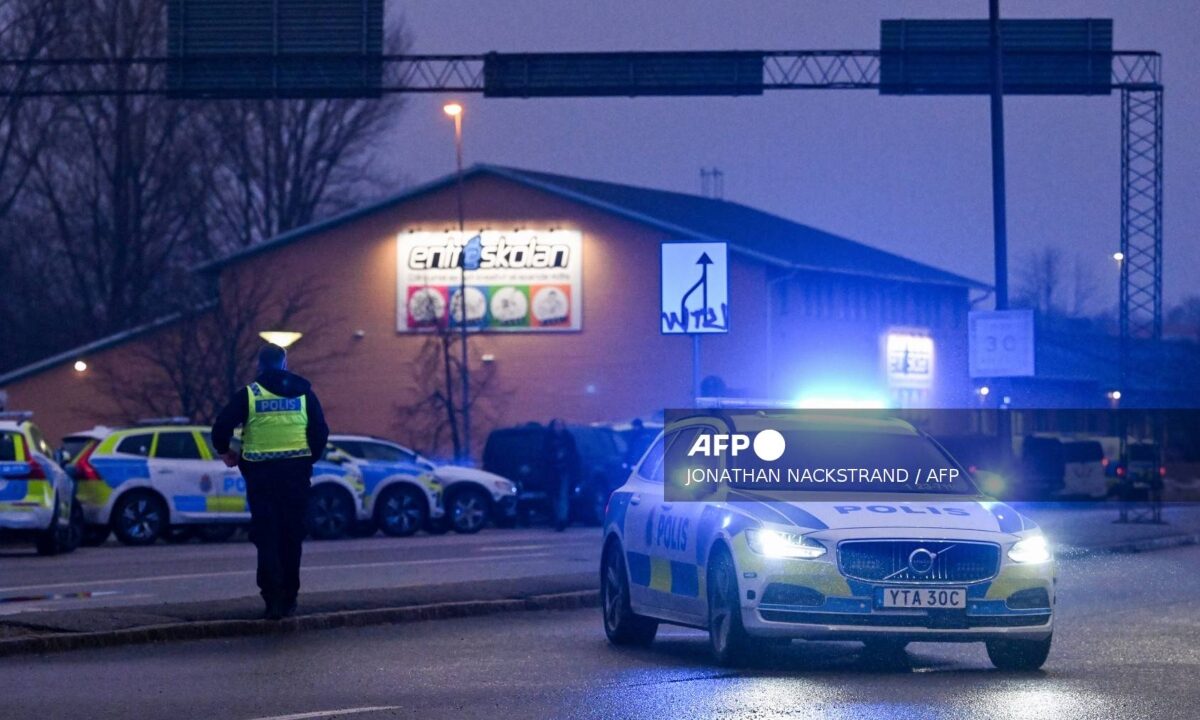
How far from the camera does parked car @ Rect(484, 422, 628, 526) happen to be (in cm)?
3488

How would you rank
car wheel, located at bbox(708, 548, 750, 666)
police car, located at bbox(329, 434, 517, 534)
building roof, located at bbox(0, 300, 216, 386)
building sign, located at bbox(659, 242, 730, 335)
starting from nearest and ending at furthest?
car wheel, located at bbox(708, 548, 750, 666)
building sign, located at bbox(659, 242, 730, 335)
police car, located at bbox(329, 434, 517, 534)
building roof, located at bbox(0, 300, 216, 386)

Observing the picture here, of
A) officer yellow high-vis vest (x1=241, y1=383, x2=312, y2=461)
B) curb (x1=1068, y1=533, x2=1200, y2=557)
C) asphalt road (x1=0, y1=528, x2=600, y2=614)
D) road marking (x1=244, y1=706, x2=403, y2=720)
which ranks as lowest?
curb (x1=1068, y1=533, x2=1200, y2=557)

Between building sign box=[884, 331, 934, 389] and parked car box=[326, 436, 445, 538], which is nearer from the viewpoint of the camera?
parked car box=[326, 436, 445, 538]

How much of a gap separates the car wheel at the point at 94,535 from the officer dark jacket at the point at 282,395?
15.0 metres

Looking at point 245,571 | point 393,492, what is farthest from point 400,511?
point 245,571

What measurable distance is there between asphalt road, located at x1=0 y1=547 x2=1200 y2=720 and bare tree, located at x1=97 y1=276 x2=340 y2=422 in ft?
114

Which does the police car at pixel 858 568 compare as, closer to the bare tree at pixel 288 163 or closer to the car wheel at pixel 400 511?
the car wheel at pixel 400 511

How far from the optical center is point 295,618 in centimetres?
1466

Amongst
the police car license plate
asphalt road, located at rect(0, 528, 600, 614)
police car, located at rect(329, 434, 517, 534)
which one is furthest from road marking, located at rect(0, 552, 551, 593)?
the police car license plate

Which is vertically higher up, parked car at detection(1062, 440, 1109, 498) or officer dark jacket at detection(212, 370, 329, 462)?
officer dark jacket at detection(212, 370, 329, 462)

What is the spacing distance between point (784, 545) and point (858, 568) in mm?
437

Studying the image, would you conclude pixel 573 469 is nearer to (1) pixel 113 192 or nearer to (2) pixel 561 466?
(2) pixel 561 466

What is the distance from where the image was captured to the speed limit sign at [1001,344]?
2792 centimetres

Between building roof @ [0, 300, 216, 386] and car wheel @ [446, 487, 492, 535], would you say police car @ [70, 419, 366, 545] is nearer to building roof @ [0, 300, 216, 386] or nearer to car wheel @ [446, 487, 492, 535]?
car wheel @ [446, 487, 492, 535]
